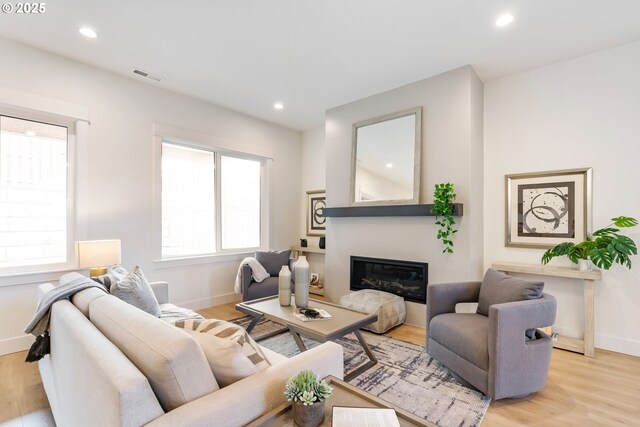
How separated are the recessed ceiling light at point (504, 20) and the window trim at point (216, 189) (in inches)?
138

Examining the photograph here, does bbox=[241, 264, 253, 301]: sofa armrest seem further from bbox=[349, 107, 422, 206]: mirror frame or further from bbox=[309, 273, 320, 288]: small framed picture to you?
bbox=[349, 107, 422, 206]: mirror frame

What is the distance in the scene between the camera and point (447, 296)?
8.68 feet

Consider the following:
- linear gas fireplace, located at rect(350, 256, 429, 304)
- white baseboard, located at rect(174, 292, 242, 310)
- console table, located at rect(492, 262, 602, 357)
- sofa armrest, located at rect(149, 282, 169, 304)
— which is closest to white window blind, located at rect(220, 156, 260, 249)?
white baseboard, located at rect(174, 292, 242, 310)

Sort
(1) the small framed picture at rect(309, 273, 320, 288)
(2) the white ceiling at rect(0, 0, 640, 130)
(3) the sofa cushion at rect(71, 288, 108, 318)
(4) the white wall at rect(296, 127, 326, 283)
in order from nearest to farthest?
(3) the sofa cushion at rect(71, 288, 108, 318) < (2) the white ceiling at rect(0, 0, 640, 130) < (1) the small framed picture at rect(309, 273, 320, 288) < (4) the white wall at rect(296, 127, 326, 283)

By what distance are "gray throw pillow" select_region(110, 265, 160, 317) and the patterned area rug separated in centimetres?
116

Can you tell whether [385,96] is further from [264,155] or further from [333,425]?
[333,425]

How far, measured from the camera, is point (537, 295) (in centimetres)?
218

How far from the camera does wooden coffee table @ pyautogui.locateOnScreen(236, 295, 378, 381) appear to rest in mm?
2186

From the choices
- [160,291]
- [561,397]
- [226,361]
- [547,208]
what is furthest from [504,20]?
[160,291]

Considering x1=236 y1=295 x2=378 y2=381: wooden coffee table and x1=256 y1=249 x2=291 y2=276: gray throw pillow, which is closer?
x1=236 y1=295 x2=378 y2=381: wooden coffee table

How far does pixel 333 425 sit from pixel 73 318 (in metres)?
1.31

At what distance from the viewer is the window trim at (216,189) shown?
149 inches

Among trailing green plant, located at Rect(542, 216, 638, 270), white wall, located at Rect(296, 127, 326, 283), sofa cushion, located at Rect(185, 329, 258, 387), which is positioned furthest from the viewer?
white wall, located at Rect(296, 127, 326, 283)

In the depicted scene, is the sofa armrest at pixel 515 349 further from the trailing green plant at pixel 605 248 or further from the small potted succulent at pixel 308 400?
the small potted succulent at pixel 308 400
